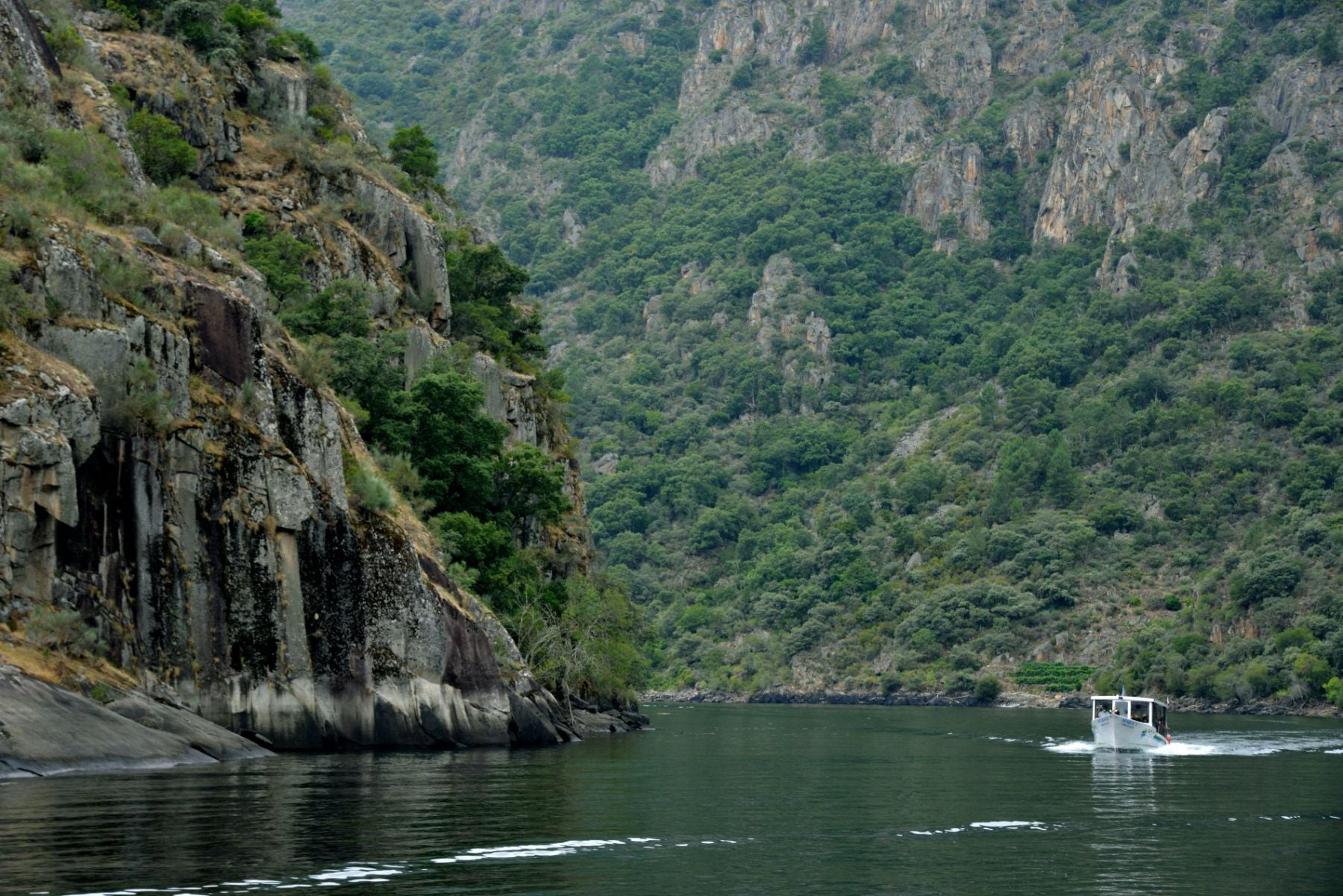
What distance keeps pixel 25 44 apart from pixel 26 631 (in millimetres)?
25359

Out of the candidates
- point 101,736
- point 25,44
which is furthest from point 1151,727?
point 25,44

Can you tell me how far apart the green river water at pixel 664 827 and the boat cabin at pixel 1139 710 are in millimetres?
14890

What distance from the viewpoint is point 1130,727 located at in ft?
258

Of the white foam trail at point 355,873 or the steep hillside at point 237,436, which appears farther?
the steep hillside at point 237,436

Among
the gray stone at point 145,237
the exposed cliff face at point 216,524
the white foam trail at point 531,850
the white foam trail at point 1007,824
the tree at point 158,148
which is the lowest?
the white foam trail at point 1007,824

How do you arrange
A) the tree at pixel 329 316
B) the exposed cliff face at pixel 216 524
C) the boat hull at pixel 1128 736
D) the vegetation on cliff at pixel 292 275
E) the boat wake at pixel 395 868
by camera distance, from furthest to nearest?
the boat hull at pixel 1128 736 < the tree at pixel 329 316 < the vegetation on cliff at pixel 292 275 < the exposed cliff face at pixel 216 524 < the boat wake at pixel 395 868

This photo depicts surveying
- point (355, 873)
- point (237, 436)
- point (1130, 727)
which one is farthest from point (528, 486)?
point (355, 873)

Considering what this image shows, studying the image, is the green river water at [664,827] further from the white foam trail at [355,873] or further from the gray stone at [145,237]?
the gray stone at [145,237]

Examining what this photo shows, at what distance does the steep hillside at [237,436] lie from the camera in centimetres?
5000

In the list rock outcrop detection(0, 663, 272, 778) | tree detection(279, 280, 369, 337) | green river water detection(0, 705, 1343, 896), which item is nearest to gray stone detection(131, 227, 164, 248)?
tree detection(279, 280, 369, 337)

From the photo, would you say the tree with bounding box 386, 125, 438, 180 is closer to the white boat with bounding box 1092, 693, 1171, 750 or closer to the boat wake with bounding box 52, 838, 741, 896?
the white boat with bounding box 1092, 693, 1171, 750

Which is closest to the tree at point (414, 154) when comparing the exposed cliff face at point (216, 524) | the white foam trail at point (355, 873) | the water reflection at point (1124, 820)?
the exposed cliff face at point (216, 524)

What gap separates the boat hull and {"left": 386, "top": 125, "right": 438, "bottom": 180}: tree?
54304 millimetres

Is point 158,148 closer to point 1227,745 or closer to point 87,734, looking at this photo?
point 87,734
